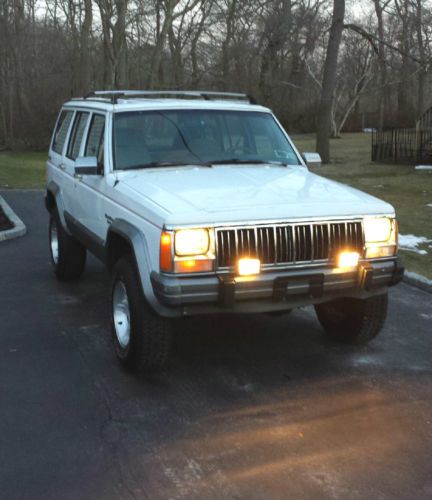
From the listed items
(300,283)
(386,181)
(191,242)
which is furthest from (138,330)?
(386,181)

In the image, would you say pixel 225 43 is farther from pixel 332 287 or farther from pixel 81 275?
pixel 332 287

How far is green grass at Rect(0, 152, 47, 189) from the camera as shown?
18.4 meters

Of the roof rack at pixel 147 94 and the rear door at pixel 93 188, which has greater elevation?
the roof rack at pixel 147 94

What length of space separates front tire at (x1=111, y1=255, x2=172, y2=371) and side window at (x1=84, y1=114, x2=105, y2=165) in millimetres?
1355

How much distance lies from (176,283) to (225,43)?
43.3m

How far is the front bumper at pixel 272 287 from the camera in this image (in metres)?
4.25

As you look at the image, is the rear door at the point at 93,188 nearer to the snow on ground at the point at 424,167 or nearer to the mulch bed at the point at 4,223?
the mulch bed at the point at 4,223

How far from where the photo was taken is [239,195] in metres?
4.64

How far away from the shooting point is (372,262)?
4.70 m

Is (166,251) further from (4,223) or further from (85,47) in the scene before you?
(85,47)

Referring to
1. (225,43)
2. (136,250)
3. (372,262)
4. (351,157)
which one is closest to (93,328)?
(136,250)

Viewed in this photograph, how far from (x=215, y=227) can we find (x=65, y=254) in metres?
3.65

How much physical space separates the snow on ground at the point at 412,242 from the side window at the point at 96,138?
4.98 metres

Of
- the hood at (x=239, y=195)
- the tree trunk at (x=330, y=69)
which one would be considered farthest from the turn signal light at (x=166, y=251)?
the tree trunk at (x=330, y=69)
